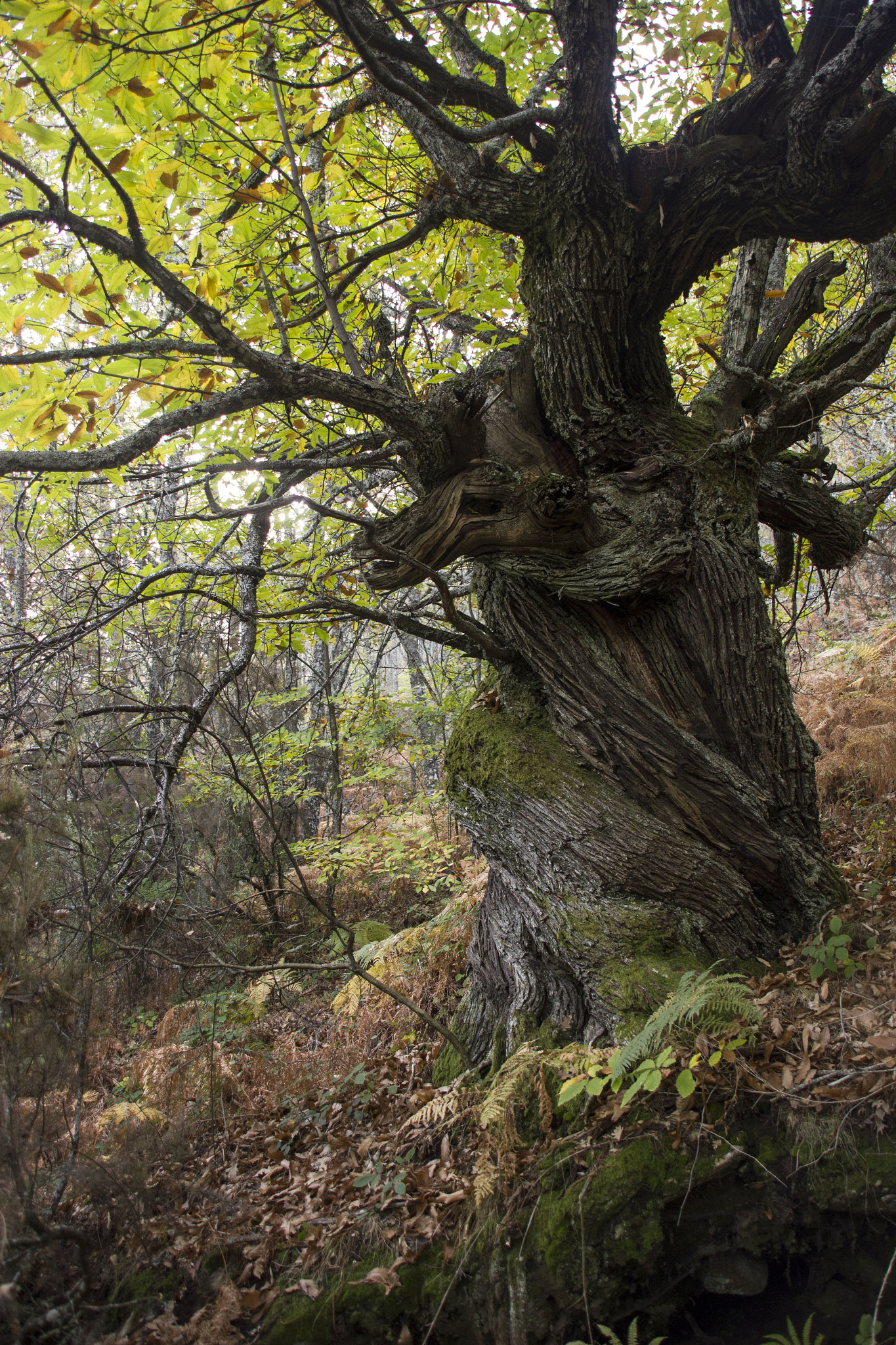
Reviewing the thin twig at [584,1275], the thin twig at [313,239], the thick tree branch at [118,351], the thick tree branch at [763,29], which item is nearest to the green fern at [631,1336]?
the thin twig at [584,1275]

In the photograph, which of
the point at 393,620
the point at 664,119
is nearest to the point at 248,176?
the point at 393,620

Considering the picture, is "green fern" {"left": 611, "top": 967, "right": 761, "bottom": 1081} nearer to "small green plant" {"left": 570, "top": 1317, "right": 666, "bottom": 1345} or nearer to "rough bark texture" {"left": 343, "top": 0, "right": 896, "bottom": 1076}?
"rough bark texture" {"left": 343, "top": 0, "right": 896, "bottom": 1076}

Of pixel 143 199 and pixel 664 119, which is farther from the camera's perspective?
pixel 664 119

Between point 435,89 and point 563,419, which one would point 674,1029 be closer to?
point 563,419

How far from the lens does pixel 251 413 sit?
15.4 feet

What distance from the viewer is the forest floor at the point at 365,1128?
252 centimetres

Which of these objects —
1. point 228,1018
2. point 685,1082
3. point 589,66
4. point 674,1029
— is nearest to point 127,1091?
point 228,1018

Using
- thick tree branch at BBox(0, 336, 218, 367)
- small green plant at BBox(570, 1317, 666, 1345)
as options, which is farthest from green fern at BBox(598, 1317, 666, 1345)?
thick tree branch at BBox(0, 336, 218, 367)

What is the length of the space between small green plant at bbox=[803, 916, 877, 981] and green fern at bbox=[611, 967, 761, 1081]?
0.35m

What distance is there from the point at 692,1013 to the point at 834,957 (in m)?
0.88

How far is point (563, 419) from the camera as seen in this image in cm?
370

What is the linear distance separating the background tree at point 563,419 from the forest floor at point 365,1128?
1.45 feet

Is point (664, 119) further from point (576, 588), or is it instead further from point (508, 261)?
point (576, 588)

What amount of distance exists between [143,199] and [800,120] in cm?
314
